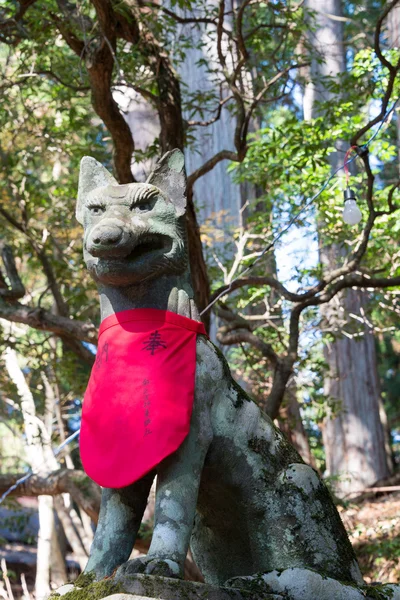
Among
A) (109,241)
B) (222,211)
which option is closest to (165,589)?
(109,241)

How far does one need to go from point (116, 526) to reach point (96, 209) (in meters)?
1.17

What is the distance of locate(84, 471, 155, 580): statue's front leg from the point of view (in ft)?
9.61

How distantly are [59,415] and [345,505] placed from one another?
12.3 feet

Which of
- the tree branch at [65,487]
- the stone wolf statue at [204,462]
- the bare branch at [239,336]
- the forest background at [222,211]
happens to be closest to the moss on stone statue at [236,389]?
the stone wolf statue at [204,462]

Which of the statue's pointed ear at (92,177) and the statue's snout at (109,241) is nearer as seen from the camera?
the statue's snout at (109,241)

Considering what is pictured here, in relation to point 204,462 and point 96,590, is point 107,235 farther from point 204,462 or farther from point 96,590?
point 96,590

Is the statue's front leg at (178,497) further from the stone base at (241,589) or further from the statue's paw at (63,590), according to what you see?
the statue's paw at (63,590)

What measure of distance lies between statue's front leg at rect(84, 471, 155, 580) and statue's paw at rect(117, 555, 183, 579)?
0.98 feet

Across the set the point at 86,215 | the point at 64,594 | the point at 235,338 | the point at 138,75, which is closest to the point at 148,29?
the point at 138,75

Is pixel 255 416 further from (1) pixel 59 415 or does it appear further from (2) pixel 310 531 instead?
(1) pixel 59 415

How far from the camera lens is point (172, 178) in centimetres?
334

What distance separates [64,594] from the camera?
2.84m

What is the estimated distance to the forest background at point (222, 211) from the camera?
6.71 metres

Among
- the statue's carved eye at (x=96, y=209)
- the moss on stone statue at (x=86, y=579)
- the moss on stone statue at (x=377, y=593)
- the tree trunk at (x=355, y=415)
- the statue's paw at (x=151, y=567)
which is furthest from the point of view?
the tree trunk at (x=355, y=415)
